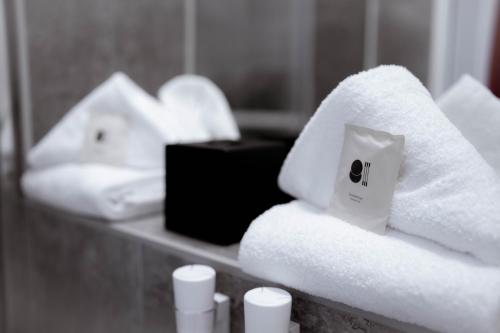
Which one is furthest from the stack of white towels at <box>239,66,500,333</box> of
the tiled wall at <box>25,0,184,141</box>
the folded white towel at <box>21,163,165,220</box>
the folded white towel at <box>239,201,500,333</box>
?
the tiled wall at <box>25,0,184,141</box>

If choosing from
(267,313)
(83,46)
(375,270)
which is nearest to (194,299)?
(267,313)

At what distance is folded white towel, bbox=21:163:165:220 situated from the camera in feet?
2.74

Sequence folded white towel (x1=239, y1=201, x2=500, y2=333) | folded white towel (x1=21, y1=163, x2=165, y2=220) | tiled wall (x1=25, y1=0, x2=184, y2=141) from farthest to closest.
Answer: tiled wall (x1=25, y1=0, x2=184, y2=141) < folded white towel (x1=21, y1=163, x2=165, y2=220) < folded white towel (x1=239, y1=201, x2=500, y2=333)

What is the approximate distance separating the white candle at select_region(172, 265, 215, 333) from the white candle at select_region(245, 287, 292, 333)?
8 cm

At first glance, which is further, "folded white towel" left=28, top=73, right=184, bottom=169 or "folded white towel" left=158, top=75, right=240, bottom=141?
"folded white towel" left=158, top=75, right=240, bottom=141

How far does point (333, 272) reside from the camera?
1.70 feet

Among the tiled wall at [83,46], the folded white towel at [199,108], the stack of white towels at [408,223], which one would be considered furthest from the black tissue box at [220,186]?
the tiled wall at [83,46]

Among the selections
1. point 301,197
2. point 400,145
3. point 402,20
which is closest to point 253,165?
point 301,197

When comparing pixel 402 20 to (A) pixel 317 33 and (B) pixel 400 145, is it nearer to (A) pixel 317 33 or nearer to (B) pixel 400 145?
(A) pixel 317 33

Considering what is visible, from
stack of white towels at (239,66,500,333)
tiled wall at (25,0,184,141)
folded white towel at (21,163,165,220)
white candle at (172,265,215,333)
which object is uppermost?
tiled wall at (25,0,184,141)

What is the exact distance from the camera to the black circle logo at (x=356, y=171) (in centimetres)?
57

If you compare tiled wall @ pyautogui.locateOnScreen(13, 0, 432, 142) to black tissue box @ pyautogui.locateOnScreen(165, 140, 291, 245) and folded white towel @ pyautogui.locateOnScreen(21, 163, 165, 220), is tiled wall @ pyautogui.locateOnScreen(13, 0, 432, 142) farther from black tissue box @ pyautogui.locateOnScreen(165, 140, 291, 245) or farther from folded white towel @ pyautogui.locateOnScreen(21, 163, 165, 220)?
black tissue box @ pyautogui.locateOnScreen(165, 140, 291, 245)

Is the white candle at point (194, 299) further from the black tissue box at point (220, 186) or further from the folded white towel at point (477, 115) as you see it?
the folded white towel at point (477, 115)

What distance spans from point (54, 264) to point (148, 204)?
235 mm
